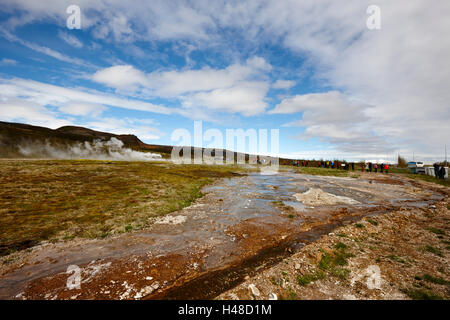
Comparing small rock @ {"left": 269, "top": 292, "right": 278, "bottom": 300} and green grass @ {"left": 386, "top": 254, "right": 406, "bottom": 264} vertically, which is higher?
green grass @ {"left": 386, "top": 254, "right": 406, "bottom": 264}

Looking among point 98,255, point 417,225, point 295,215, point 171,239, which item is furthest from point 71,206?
point 417,225

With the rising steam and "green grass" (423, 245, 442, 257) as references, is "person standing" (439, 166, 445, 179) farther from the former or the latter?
the rising steam

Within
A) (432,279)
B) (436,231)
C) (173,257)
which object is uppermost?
(432,279)

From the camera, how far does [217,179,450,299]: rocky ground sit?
4562 millimetres

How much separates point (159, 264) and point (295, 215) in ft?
28.5

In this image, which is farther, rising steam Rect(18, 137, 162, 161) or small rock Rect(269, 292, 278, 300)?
rising steam Rect(18, 137, 162, 161)

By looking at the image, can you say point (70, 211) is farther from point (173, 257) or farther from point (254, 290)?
point (254, 290)

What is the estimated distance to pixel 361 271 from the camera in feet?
17.6

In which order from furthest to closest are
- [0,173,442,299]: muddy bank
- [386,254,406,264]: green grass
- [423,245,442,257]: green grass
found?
[423,245,442,257]: green grass → [386,254,406,264]: green grass → [0,173,442,299]: muddy bank

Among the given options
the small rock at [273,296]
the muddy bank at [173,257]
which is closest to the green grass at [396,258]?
the muddy bank at [173,257]

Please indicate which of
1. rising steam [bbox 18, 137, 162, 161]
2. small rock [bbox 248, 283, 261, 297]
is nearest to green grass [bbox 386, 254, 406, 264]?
small rock [bbox 248, 283, 261, 297]

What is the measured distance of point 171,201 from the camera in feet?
48.2

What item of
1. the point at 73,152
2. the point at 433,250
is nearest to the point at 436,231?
the point at 433,250
